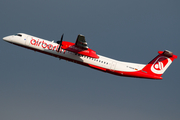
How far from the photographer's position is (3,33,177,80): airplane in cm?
3338

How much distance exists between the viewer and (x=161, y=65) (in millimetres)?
34375

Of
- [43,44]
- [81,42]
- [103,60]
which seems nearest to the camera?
[81,42]

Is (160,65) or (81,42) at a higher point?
(81,42)

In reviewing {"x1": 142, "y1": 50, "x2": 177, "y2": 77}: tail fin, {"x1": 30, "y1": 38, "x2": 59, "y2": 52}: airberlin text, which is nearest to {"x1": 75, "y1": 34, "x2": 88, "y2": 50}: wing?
{"x1": 30, "y1": 38, "x2": 59, "y2": 52}: airberlin text

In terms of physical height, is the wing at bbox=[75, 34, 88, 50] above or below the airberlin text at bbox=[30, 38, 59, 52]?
above

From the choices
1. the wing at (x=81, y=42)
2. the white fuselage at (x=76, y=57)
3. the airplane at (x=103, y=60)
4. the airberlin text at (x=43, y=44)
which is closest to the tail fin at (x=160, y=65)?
the airplane at (x=103, y=60)

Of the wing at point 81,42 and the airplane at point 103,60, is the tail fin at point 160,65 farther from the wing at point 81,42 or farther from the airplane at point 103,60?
the wing at point 81,42

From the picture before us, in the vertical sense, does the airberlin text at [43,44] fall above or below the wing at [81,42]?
below

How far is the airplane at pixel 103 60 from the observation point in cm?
3338

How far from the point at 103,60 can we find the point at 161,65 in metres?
9.20

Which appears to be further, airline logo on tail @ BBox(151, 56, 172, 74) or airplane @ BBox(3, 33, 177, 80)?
airline logo on tail @ BBox(151, 56, 172, 74)

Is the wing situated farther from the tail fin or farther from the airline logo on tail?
the airline logo on tail

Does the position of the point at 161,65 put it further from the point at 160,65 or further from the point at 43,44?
the point at 43,44

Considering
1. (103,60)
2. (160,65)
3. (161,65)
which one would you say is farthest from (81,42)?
(161,65)
